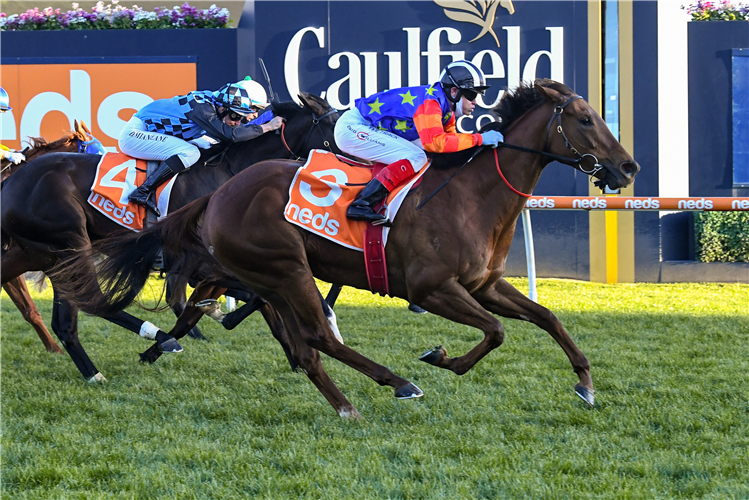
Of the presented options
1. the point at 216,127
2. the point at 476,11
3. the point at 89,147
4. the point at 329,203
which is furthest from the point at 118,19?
the point at 329,203

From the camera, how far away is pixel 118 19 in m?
10.2

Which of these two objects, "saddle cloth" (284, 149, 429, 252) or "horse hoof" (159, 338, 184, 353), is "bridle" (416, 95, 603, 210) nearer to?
"saddle cloth" (284, 149, 429, 252)

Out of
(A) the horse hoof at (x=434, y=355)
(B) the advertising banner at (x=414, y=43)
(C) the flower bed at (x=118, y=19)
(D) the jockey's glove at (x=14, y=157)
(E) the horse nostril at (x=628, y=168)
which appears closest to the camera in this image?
(E) the horse nostril at (x=628, y=168)

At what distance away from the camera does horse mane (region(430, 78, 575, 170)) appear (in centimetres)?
395

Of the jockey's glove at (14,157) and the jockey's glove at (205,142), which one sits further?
the jockey's glove at (14,157)

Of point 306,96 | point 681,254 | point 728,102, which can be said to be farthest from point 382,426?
point 728,102

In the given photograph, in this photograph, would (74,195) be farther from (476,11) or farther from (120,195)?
(476,11)

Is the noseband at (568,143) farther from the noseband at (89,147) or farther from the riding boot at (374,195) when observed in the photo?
the noseband at (89,147)

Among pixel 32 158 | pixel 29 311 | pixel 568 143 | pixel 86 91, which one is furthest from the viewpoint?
pixel 86 91

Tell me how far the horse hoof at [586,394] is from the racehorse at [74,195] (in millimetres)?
2184

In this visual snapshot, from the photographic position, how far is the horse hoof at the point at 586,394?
3.94 metres

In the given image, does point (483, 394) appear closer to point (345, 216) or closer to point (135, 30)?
point (345, 216)

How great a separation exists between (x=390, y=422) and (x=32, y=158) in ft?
14.0

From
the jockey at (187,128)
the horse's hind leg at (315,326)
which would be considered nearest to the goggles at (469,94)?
the horse's hind leg at (315,326)
